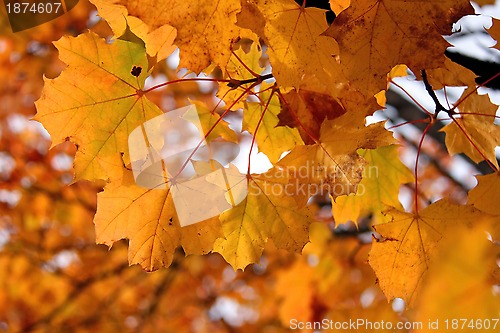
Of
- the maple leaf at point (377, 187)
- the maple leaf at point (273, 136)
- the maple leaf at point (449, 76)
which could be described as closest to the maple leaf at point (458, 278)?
the maple leaf at point (449, 76)

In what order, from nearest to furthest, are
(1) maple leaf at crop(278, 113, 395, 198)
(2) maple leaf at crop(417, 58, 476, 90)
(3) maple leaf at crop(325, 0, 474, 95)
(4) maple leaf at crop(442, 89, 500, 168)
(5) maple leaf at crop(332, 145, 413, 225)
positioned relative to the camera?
(3) maple leaf at crop(325, 0, 474, 95) → (1) maple leaf at crop(278, 113, 395, 198) → (2) maple leaf at crop(417, 58, 476, 90) → (4) maple leaf at crop(442, 89, 500, 168) → (5) maple leaf at crop(332, 145, 413, 225)

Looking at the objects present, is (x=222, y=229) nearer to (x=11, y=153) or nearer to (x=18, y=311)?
(x=11, y=153)

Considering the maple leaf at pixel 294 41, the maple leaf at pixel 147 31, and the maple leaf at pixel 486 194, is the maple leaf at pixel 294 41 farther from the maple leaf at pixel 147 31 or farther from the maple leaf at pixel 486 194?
the maple leaf at pixel 486 194

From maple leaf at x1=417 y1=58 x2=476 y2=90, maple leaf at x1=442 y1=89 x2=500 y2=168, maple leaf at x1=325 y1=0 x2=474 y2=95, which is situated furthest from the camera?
maple leaf at x1=442 y1=89 x2=500 y2=168

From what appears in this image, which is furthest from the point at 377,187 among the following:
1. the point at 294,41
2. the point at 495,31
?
the point at 294,41

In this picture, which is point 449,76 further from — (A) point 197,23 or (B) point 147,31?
(B) point 147,31

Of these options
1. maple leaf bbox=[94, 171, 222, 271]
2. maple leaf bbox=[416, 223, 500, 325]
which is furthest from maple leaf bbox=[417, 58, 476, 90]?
maple leaf bbox=[416, 223, 500, 325]

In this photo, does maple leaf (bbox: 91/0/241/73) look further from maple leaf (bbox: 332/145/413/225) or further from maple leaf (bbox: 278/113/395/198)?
maple leaf (bbox: 332/145/413/225)
